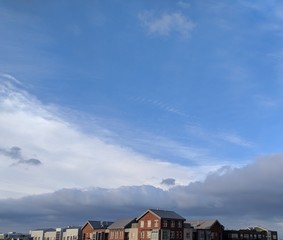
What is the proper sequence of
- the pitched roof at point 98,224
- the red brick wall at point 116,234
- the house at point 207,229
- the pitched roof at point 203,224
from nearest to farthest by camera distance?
the house at point 207,229
the red brick wall at point 116,234
the pitched roof at point 203,224
the pitched roof at point 98,224

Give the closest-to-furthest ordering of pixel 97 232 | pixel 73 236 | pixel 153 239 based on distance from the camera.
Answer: pixel 153 239 < pixel 97 232 < pixel 73 236

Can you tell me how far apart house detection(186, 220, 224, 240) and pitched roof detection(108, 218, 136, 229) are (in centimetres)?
2469

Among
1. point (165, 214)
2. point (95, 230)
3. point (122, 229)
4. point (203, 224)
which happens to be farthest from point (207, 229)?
→ point (95, 230)

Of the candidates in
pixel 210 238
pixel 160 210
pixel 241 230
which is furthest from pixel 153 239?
pixel 241 230

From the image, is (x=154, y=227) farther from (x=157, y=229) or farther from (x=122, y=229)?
(x=122, y=229)

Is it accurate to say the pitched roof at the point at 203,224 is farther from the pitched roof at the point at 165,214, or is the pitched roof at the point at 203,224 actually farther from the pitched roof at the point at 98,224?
the pitched roof at the point at 98,224

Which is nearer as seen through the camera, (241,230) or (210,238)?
(210,238)

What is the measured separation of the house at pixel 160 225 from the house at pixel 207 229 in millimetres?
9506

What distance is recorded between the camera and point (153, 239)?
156 metres

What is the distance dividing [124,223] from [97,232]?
1633cm

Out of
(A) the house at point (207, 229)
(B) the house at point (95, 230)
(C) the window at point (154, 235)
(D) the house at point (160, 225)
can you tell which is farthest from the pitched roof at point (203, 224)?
(B) the house at point (95, 230)

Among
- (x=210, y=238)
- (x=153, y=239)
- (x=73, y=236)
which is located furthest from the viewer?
(x=73, y=236)

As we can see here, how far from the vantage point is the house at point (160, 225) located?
155m

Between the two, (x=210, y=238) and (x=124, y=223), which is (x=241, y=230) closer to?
(x=210, y=238)
